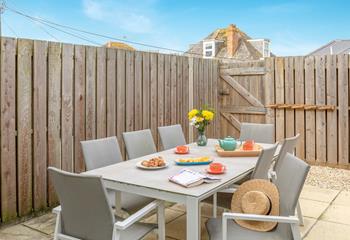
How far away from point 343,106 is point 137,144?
12.2 ft

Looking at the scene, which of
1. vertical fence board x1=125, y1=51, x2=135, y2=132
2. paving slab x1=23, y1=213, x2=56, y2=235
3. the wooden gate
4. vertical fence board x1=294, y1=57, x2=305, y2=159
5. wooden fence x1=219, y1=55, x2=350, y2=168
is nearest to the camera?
paving slab x1=23, y1=213, x2=56, y2=235

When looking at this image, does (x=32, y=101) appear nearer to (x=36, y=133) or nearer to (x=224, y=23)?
(x=36, y=133)

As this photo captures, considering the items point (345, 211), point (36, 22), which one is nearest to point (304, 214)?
point (345, 211)

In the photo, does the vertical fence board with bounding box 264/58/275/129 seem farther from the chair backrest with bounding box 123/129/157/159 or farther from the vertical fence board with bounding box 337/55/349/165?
the chair backrest with bounding box 123/129/157/159

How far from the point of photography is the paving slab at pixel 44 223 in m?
3.41

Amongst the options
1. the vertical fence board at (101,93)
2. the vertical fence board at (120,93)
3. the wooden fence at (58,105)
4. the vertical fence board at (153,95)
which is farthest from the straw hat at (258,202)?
the vertical fence board at (153,95)

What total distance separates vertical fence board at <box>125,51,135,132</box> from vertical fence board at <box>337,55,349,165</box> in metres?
3.32

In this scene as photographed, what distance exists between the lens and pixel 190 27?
1661 centimetres

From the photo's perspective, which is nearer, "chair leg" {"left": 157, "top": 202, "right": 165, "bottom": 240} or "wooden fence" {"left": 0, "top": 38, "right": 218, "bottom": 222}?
"chair leg" {"left": 157, "top": 202, "right": 165, "bottom": 240}

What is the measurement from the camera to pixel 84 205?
2.00 metres

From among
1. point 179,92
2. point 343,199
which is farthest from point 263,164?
point 179,92

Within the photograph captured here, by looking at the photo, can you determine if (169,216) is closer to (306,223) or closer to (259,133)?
(306,223)

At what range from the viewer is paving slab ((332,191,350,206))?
4133 millimetres

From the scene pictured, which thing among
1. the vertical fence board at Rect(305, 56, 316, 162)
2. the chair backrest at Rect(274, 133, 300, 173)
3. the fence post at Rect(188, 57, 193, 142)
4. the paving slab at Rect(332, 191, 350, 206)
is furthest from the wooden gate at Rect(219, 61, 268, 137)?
the chair backrest at Rect(274, 133, 300, 173)
